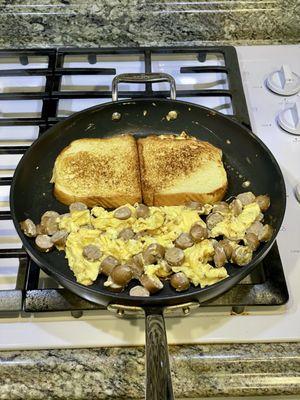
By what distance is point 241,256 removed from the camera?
81 centimetres

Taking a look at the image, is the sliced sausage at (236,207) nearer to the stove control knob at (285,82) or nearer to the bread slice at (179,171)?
the bread slice at (179,171)

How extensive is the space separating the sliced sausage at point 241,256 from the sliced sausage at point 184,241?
7 centimetres

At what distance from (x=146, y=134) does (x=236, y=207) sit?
0.28 meters

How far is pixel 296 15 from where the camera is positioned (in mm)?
1236

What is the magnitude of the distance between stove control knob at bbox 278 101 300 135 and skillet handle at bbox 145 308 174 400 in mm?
518

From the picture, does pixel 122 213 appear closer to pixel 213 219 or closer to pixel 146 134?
pixel 213 219

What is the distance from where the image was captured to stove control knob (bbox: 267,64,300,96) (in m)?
1.12

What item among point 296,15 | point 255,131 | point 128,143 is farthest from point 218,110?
point 296,15

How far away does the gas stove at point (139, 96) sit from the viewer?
2.60 feet

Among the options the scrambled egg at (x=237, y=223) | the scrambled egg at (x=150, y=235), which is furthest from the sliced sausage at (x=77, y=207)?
the scrambled egg at (x=237, y=223)

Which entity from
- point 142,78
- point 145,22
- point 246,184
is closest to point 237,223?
point 246,184

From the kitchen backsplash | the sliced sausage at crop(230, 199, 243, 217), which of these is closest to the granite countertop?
the sliced sausage at crop(230, 199, 243, 217)

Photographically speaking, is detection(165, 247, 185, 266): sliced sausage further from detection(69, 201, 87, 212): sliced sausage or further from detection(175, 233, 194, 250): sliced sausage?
detection(69, 201, 87, 212): sliced sausage

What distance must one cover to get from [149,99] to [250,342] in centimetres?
52
